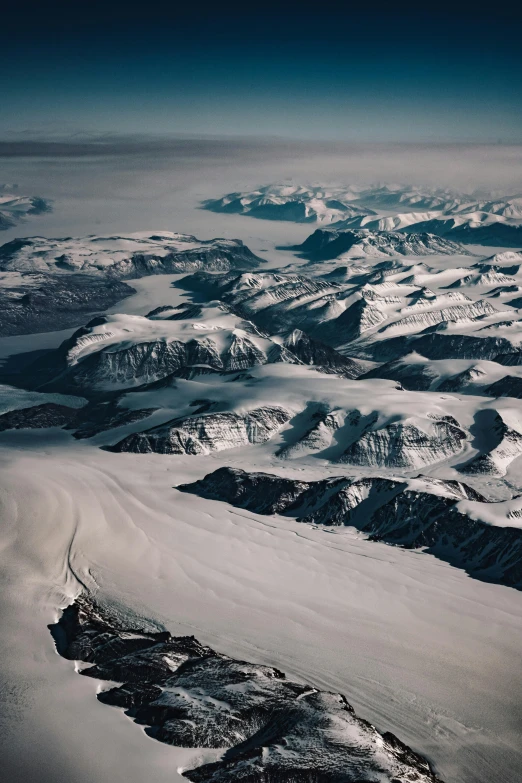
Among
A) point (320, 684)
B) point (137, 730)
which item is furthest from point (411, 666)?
point (137, 730)

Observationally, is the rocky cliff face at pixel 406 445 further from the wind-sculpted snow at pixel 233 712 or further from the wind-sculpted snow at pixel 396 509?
the wind-sculpted snow at pixel 233 712

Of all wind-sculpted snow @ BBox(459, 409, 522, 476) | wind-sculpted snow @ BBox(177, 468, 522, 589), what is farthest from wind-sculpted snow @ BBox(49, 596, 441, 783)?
wind-sculpted snow @ BBox(459, 409, 522, 476)

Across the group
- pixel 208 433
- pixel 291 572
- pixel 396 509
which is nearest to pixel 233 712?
pixel 291 572

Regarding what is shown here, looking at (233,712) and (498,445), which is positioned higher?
(233,712)

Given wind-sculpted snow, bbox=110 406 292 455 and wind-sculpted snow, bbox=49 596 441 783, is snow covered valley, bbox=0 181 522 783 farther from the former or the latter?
wind-sculpted snow, bbox=110 406 292 455

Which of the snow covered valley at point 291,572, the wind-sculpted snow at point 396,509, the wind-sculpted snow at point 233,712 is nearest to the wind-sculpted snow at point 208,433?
the snow covered valley at point 291,572

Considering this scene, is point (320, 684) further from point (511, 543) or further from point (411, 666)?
point (511, 543)

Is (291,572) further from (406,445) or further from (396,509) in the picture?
(406,445)
